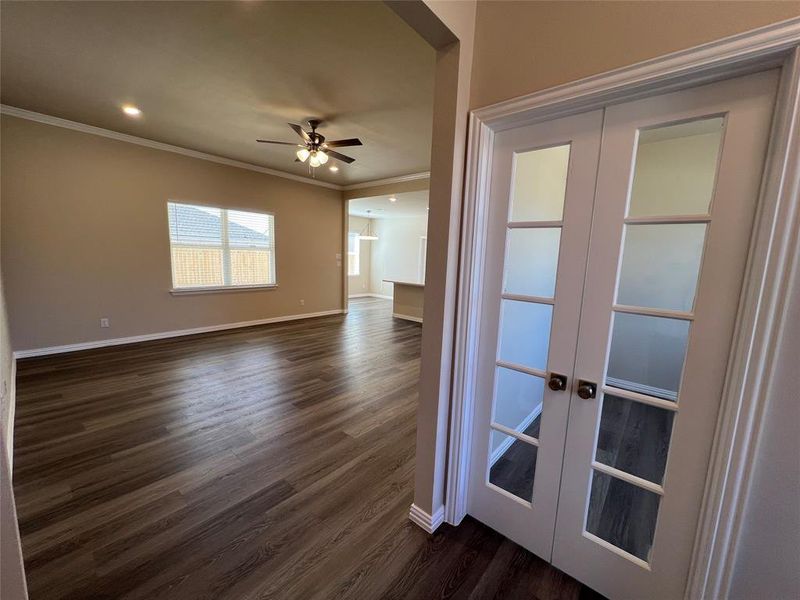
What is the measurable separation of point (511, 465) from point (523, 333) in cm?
73

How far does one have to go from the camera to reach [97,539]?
65.1 inches

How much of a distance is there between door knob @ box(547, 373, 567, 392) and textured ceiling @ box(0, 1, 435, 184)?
7.57ft

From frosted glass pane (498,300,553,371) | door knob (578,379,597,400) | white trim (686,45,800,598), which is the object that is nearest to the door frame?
white trim (686,45,800,598)

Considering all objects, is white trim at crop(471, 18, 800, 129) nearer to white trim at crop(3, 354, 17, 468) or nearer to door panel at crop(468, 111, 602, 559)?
door panel at crop(468, 111, 602, 559)

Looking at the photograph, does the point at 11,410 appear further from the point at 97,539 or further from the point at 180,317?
the point at 180,317

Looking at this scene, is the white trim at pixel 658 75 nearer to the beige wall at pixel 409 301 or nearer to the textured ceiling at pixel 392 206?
the textured ceiling at pixel 392 206

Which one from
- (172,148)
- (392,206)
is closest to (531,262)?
(172,148)

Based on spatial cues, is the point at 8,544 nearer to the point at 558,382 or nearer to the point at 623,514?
the point at 558,382

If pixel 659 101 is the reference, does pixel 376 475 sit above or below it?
below

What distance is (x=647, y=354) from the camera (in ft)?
4.36

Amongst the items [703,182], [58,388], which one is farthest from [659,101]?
[58,388]

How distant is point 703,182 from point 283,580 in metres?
2.35

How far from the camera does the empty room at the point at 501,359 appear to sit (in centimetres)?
104

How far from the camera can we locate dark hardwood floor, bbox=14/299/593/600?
1.49 meters
